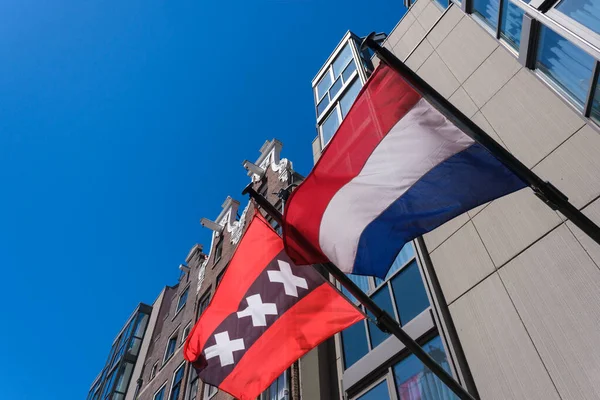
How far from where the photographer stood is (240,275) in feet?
24.4

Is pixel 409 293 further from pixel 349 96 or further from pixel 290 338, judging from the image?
pixel 349 96

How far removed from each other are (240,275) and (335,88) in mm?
12020

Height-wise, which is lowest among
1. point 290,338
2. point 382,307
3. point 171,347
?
point 290,338

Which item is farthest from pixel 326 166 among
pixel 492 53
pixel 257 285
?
pixel 492 53

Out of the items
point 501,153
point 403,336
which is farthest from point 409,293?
point 501,153

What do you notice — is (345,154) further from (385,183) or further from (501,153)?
(501,153)

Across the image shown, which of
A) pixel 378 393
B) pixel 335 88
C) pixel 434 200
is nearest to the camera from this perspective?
pixel 434 200

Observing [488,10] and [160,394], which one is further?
[160,394]

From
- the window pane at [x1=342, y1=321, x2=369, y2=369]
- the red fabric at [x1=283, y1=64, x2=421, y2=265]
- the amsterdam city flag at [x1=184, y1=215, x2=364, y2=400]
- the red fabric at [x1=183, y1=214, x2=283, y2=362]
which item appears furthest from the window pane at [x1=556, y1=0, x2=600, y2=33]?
the window pane at [x1=342, y1=321, x2=369, y2=369]

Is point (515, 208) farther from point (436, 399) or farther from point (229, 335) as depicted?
point (229, 335)

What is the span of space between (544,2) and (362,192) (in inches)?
158

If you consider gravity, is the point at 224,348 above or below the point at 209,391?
below

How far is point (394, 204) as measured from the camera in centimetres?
503

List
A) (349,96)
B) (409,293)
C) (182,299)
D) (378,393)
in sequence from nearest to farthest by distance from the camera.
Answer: (378,393) < (409,293) < (349,96) < (182,299)
